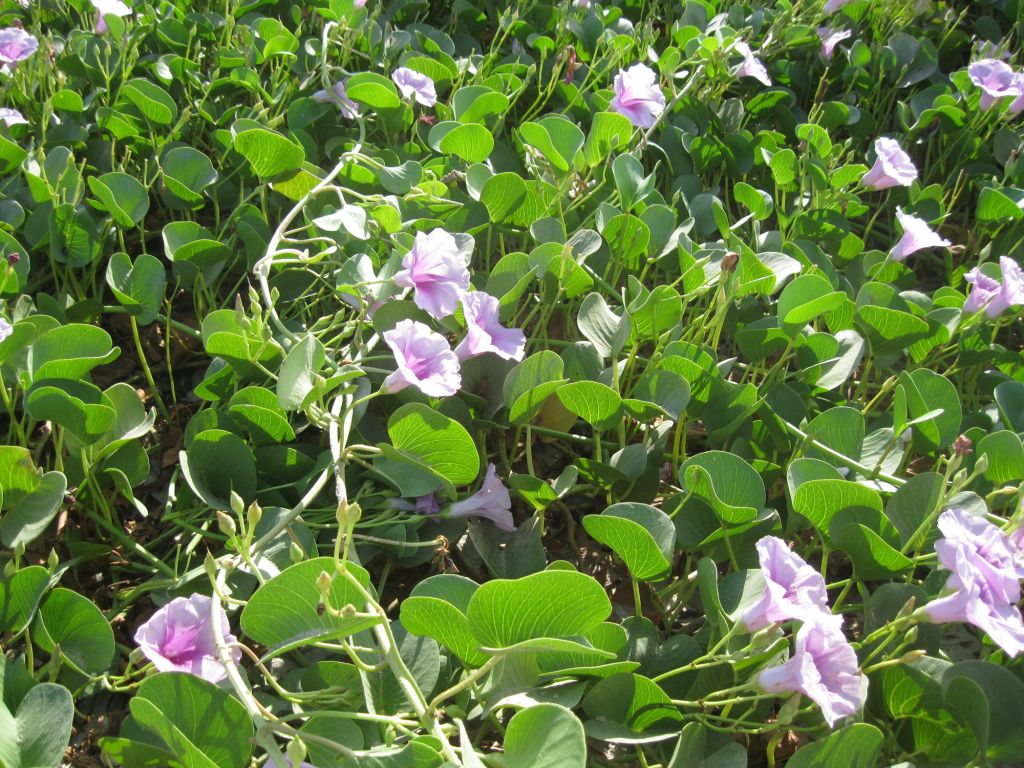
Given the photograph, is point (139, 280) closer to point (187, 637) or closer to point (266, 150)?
point (266, 150)

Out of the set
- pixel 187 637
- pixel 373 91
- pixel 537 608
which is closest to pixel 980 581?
pixel 537 608

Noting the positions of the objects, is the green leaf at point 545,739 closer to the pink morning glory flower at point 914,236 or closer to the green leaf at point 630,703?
the green leaf at point 630,703

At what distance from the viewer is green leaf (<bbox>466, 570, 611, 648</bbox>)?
0.90 m

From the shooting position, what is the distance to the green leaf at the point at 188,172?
1.61 meters

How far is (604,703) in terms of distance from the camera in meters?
1.03

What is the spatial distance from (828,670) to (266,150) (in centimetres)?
→ 115

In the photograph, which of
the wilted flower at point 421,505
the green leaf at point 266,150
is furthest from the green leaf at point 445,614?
the green leaf at point 266,150

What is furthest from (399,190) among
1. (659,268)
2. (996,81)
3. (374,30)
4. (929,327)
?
(996,81)

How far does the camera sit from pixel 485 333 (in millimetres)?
1303

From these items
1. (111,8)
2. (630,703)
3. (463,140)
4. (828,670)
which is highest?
(111,8)

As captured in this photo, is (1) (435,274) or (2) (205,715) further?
(1) (435,274)

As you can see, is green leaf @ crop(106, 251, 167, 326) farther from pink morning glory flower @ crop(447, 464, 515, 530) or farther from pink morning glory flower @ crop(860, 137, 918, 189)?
pink morning glory flower @ crop(860, 137, 918, 189)

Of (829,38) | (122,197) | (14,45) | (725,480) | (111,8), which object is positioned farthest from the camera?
(829,38)

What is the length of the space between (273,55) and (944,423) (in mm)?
1515
